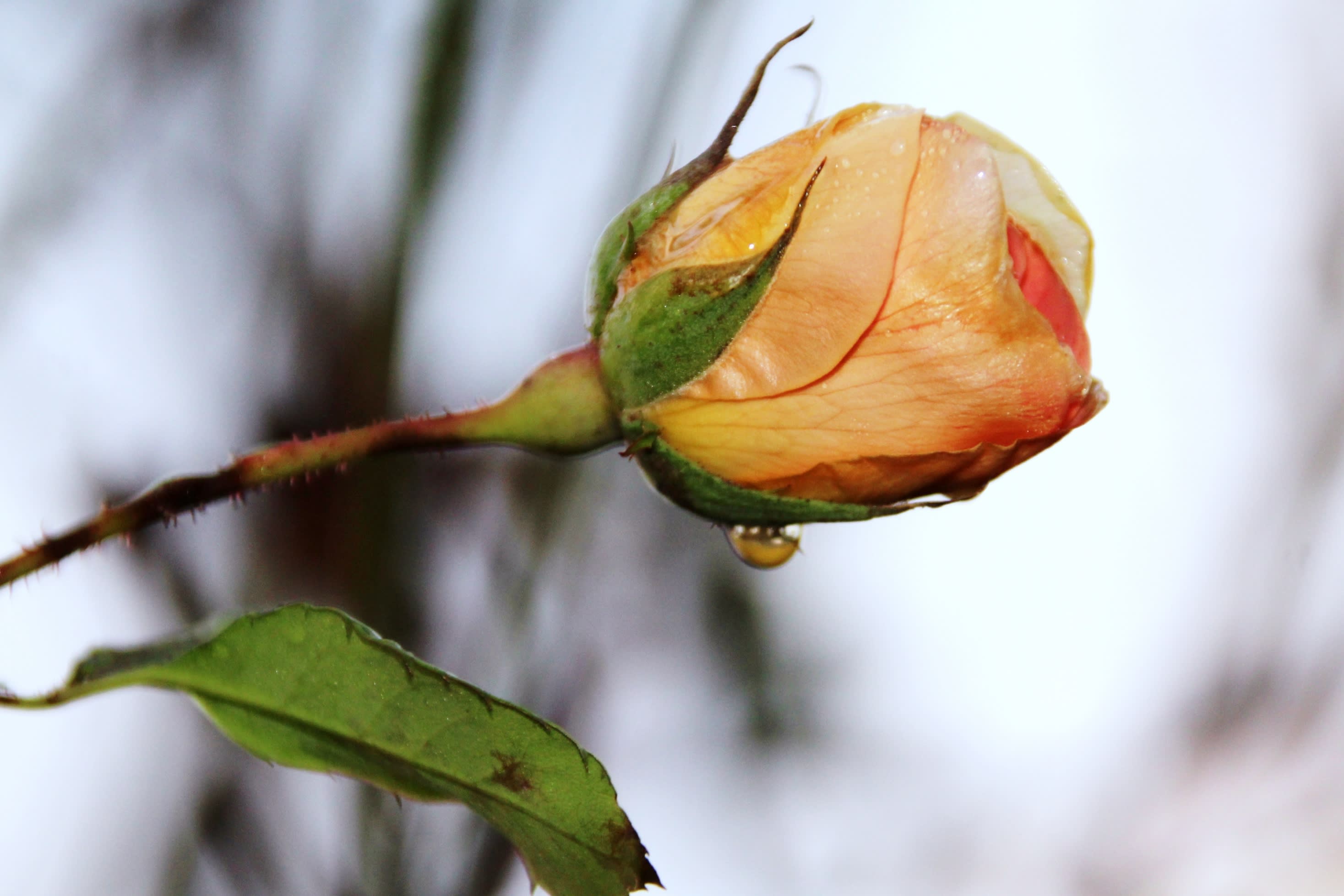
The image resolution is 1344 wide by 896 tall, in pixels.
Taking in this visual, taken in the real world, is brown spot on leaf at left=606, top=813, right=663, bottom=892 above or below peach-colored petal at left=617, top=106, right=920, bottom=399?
below

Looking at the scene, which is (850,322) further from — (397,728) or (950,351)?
(397,728)

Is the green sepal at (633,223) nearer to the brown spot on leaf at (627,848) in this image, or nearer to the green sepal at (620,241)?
the green sepal at (620,241)

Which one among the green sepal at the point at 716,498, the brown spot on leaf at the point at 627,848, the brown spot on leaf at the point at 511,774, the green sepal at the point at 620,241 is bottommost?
the brown spot on leaf at the point at 627,848

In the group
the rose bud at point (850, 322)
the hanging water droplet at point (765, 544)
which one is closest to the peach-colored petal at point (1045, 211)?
the rose bud at point (850, 322)

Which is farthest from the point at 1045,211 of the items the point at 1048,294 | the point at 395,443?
the point at 395,443

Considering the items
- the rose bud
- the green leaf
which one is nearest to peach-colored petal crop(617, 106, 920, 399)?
the rose bud

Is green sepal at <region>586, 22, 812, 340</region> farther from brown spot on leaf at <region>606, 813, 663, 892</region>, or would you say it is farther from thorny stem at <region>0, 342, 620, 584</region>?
brown spot on leaf at <region>606, 813, 663, 892</region>

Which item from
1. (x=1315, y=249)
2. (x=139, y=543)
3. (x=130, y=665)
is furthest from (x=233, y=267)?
(x=1315, y=249)
